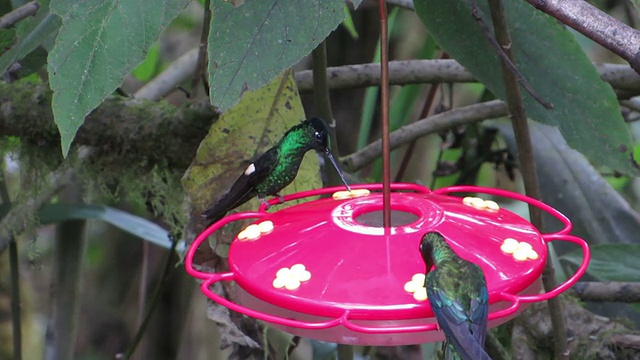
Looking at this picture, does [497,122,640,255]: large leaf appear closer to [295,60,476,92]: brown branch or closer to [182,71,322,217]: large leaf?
[295,60,476,92]: brown branch

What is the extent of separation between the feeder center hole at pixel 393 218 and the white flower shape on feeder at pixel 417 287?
0.27 metres

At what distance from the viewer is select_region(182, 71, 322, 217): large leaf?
69.2 inches

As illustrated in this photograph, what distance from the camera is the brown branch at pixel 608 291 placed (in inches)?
83.3

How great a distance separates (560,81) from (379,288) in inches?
33.9

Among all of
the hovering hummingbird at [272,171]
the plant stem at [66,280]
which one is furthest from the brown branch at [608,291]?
the plant stem at [66,280]

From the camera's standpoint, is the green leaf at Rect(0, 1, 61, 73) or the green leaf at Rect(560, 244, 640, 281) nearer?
the green leaf at Rect(0, 1, 61, 73)

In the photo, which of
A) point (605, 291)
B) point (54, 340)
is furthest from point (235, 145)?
point (54, 340)

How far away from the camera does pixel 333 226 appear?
1.25 metres

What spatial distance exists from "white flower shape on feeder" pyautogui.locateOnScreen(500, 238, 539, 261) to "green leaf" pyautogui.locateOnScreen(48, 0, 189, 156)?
1.84 ft

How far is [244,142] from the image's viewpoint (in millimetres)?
→ 1788

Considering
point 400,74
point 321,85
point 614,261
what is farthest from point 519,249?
point 400,74

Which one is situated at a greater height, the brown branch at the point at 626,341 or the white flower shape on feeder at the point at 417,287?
the white flower shape on feeder at the point at 417,287

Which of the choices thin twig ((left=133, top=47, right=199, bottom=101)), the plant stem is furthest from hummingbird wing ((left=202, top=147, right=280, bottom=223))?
the plant stem

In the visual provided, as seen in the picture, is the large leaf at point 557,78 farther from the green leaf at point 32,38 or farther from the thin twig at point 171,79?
the thin twig at point 171,79
